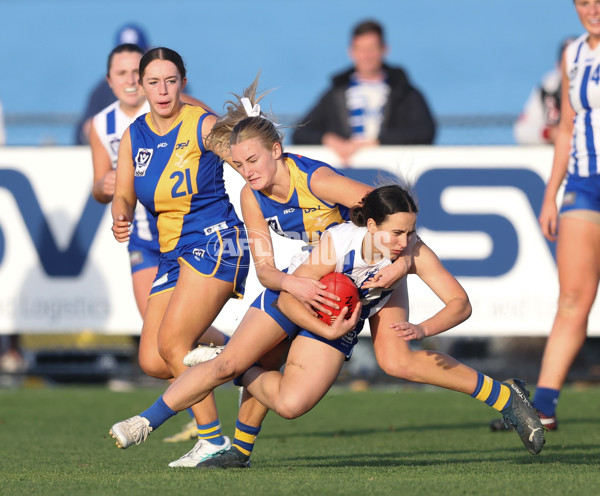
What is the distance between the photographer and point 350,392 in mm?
10203

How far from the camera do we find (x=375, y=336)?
5617mm

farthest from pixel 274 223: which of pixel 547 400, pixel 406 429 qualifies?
pixel 406 429

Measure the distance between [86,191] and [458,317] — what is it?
5453 mm

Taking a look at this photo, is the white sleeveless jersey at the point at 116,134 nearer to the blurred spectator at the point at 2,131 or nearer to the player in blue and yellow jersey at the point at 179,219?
the player in blue and yellow jersey at the point at 179,219

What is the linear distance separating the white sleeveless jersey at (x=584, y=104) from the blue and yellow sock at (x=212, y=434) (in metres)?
2.82

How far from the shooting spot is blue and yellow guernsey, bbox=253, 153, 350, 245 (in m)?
5.49

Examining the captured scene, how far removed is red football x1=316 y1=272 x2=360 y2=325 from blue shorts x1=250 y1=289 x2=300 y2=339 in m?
0.23

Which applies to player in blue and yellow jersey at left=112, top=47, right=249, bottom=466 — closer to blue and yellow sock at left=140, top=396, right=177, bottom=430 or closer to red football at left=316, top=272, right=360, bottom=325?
blue and yellow sock at left=140, top=396, right=177, bottom=430

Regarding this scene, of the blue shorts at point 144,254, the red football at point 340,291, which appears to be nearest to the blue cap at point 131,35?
the blue shorts at point 144,254

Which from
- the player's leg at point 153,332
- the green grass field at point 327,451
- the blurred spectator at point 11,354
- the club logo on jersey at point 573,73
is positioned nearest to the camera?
the green grass field at point 327,451

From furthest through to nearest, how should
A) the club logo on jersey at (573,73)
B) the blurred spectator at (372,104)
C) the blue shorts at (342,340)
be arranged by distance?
the blurred spectator at (372,104)
the club logo on jersey at (573,73)
the blue shorts at (342,340)

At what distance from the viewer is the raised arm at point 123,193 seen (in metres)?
5.98

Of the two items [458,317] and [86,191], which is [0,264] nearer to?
[86,191]

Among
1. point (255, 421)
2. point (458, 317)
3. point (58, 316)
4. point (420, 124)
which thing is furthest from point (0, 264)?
point (458, 317)
